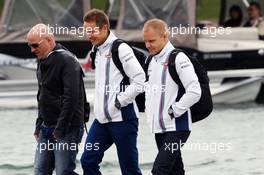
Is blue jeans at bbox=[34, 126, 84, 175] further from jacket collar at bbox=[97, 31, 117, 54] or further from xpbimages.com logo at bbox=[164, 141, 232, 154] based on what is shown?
xpbimages.com logo at bbox=[164, 141, 232, 154]

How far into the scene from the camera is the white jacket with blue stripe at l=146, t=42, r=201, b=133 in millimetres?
7289

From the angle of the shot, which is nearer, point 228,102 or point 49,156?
point 49,156

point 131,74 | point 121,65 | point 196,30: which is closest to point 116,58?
point 121,65

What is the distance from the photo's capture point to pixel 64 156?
7527 mm

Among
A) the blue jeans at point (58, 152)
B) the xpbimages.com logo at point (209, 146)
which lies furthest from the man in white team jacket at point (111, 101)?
the xpbimages.com logo at point (209, 146)

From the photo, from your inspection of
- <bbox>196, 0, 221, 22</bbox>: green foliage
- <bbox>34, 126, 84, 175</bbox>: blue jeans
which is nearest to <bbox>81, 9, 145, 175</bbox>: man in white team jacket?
<bbox>34, 126, 84, 175</bbox>: blue jeans

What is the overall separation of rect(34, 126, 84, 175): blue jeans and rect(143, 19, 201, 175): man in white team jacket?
0.60 meters

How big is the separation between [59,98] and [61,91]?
0.06m

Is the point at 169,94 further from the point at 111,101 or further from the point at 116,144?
the point at 116,144

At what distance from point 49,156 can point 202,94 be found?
1287 millimetres

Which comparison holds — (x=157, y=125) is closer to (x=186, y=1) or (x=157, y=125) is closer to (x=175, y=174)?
(x=175, y=174)

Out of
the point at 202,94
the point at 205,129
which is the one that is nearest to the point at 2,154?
the point at 205,129

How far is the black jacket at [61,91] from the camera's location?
24.2 ft

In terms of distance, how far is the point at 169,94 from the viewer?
7395mm
